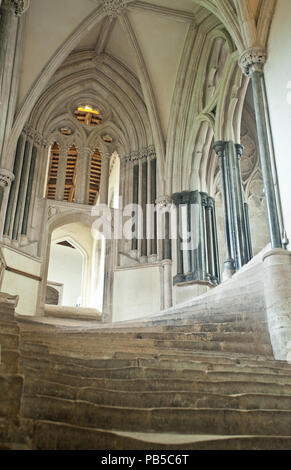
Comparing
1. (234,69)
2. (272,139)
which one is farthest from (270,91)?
(234,69)

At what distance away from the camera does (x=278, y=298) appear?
15.3 feet

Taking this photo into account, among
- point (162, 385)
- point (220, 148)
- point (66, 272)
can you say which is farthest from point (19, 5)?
point (66, 272)

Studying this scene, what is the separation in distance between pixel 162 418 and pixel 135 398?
0.75 feet

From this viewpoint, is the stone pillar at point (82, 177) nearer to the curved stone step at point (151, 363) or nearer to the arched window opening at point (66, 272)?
the arched window opening at point (66, 272)

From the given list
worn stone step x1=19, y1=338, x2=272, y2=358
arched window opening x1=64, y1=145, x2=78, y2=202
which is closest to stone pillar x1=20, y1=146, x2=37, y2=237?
arched window opening x1=64, y1=145, x2=78, y2=202

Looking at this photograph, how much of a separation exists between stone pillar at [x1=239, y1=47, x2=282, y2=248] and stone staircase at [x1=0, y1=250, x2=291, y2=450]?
2209mm

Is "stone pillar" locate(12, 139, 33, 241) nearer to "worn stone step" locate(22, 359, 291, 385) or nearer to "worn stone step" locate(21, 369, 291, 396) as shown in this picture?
"worn stone step" locate(22, 359, 291, 385)

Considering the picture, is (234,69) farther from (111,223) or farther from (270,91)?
(111,223)

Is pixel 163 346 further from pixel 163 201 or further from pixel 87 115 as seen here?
pixel 87 115

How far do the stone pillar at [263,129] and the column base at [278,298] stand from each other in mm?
376

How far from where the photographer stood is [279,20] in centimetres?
639

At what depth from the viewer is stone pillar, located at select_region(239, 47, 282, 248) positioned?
5507 millimetres
